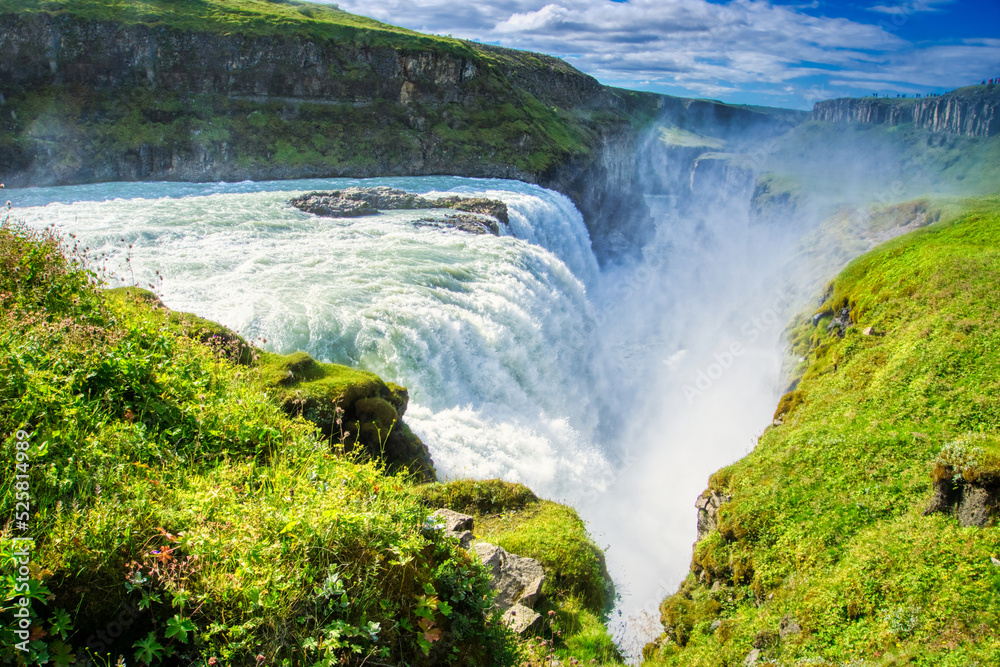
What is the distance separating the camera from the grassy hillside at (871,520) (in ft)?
20.2

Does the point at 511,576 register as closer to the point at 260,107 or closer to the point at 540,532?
the point at 540,532

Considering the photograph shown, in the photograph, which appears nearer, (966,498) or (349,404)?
(966,498)

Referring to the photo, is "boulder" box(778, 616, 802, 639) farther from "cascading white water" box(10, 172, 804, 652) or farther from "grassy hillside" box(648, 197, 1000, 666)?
"cascading white water" box(10, 172, 804, 652)

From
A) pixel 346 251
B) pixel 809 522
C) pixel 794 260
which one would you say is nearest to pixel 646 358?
pixel 794 260

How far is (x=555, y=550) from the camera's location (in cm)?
880

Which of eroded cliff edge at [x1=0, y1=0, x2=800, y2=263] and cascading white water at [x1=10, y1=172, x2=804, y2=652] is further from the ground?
eroded cliff edge at [x1=0, y1=0, x2=800, y2=263]

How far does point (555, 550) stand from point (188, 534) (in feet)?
19.3

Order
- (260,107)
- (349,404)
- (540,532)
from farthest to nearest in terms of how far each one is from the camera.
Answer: (260,107)
(349,404)
(540,532)

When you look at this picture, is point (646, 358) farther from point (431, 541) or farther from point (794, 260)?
point (431, 541)

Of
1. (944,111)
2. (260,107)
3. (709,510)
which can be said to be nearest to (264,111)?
(260,107)

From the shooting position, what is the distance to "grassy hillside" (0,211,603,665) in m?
3.68

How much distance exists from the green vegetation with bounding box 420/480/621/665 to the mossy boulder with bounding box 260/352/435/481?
1.28 m

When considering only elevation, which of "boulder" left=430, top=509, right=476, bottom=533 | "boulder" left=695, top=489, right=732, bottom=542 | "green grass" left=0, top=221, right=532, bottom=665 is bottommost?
"boulder" left=695, top=489, right=732, bottom=542

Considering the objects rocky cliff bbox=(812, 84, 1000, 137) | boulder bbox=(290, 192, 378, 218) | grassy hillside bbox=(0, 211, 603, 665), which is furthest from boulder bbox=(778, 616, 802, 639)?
rocky cliff bbox=(812, 84, 1000, 137)
